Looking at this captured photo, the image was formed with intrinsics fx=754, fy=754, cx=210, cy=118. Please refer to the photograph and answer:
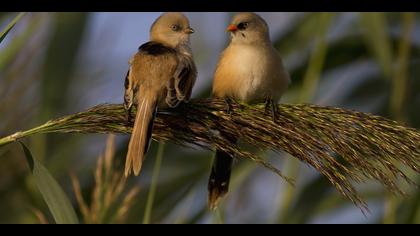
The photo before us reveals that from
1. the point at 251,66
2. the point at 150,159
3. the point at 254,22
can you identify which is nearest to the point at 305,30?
the point at 254,22

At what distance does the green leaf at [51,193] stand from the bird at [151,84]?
0.24m

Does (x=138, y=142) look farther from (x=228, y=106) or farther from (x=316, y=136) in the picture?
(x=316, y=136)

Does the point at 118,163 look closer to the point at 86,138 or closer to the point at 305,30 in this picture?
the point at 86,138

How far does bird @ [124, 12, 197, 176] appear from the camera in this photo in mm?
2545

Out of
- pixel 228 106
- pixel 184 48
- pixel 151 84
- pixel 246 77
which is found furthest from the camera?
pixel 246 77

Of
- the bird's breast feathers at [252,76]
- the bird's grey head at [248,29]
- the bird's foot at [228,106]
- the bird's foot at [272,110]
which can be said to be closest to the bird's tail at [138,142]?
the bird's foot at [228,106]

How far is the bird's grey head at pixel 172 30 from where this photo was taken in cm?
349

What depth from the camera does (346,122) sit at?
250 cm

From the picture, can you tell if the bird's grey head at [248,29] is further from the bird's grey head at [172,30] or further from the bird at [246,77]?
the bird's grey head at [172,30]

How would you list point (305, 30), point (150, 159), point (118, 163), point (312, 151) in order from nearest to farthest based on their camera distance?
point (312, 151), point (118, 163), point (150, 159), point (305, 30)

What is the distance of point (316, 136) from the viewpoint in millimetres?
2508

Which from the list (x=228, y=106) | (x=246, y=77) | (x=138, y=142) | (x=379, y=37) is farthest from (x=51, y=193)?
(x=379, y=37)

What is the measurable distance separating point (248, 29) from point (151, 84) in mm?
1098

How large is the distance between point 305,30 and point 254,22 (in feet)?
1.32
